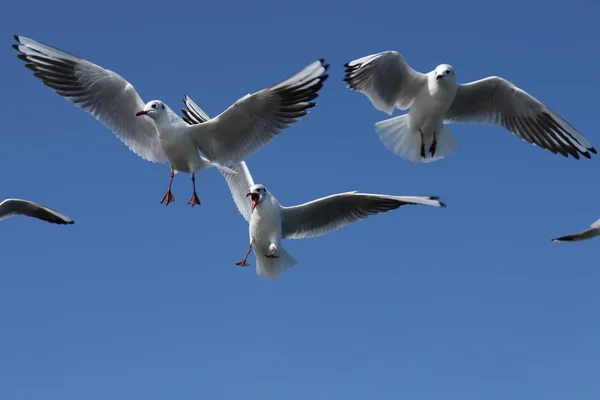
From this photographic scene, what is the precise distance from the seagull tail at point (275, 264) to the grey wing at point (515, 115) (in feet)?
7.37

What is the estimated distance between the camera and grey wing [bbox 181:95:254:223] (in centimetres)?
1004

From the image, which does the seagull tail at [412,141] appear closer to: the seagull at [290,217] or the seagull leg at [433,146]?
the seagull leg at [433,146]

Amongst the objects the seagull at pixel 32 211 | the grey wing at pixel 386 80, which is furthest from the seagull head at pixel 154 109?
the grey wing at pixel 386 80

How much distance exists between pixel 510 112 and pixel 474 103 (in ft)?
1.22

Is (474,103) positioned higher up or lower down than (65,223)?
higher up

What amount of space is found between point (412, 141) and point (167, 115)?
2.45 m

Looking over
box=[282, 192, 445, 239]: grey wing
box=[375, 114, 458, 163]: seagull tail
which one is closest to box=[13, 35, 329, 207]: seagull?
box=[282, 192, 445, 239]: grey wing

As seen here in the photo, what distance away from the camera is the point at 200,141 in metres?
9.06

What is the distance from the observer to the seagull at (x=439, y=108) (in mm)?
9625

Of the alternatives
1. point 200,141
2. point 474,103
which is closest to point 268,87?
point 200,141

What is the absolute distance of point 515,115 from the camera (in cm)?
1022

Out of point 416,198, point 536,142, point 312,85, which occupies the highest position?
point 536,142

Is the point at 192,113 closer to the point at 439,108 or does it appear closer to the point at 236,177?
the point at 236,177

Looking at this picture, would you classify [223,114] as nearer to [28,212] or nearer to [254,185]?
[254,185]
